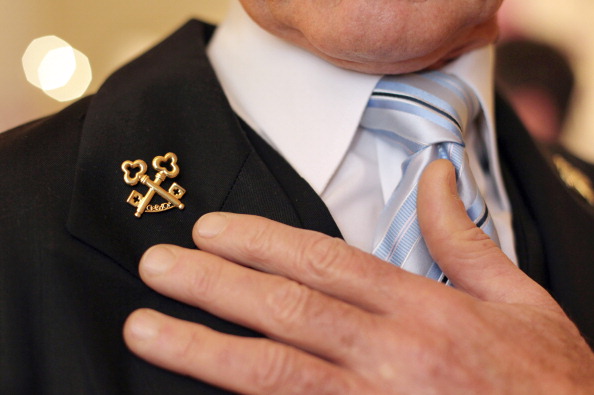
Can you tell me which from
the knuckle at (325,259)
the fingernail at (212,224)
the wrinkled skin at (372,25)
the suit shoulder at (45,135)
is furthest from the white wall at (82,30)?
the knuckle at (325,259)

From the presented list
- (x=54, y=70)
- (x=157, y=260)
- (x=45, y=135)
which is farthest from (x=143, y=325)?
(x=54, y=70)

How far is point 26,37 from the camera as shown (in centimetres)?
188

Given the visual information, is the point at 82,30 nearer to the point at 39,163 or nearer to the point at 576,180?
the point at 39,163

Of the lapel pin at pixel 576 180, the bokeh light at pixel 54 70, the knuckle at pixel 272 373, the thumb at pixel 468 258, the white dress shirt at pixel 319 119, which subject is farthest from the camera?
the bokeh light at pixel 54 70

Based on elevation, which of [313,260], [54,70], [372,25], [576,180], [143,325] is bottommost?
[54,70]

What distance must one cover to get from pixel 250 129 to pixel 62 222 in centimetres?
27

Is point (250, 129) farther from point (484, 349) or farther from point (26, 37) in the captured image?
point (26, 37)

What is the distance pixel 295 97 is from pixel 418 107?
17 centimetres

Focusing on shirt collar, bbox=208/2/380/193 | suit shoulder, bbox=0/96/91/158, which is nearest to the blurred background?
shirt collar, bbox=208/2/380/193

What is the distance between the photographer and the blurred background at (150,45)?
186 cm

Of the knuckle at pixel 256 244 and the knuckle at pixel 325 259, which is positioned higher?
the knuckle at pixel 325 259

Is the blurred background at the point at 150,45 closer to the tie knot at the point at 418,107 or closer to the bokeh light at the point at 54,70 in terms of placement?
the bokeh light at the point at 54,70

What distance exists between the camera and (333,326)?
609 mm

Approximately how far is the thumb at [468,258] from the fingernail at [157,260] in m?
0.28
